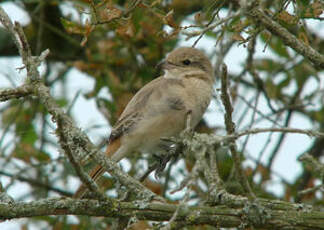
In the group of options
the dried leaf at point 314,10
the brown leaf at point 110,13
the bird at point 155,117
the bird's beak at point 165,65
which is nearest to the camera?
the dried leaf at point 314,10

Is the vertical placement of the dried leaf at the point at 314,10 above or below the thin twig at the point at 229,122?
above

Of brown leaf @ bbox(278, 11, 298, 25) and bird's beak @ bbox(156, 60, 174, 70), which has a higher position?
bird's beak @ bbox(156, 60, 174, 70)

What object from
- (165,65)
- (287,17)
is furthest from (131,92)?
(287,17)

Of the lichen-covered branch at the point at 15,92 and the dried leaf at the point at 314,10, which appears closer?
the lichen-covered branch at the point at 15,92

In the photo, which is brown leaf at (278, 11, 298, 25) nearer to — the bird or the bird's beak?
the bird

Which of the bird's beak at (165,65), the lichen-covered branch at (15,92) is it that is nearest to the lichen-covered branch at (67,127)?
the lichen-covered branch at (15,92)

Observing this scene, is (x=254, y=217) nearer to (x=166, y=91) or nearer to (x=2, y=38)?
(x=166, y=91)

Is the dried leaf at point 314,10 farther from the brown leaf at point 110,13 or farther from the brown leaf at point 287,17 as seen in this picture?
the brown leaf at point 110,13

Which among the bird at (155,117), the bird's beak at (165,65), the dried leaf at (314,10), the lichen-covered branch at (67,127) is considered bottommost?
the lichen-covered branch at (67,127)

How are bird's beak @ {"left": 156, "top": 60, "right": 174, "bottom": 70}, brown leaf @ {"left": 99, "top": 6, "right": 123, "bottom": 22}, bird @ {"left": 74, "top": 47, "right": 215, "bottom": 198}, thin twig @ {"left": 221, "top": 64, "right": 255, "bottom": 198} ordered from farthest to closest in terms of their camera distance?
bird's beak @ {"left": 156, "top": 60, "right": 174, "bottom": 70} < bird @ {"left": 74, "top": 47, "right": 215, "bottom": 198} < brown leaf @ {"left": 99, "top": 6, "right": 123, "bottom": 22} < thin twig @ {"left": 221, "top": 64, "right": 255, "bottom": 198}

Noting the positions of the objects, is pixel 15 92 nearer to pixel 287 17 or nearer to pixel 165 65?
pixel 287 17

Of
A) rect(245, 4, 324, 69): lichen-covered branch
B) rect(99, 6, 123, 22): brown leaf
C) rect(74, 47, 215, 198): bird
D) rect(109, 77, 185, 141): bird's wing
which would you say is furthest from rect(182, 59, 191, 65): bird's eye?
rect(245, 4, 324, 69): lichen-covered branch

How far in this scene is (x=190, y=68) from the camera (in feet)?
16.9

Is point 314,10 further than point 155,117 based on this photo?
No
